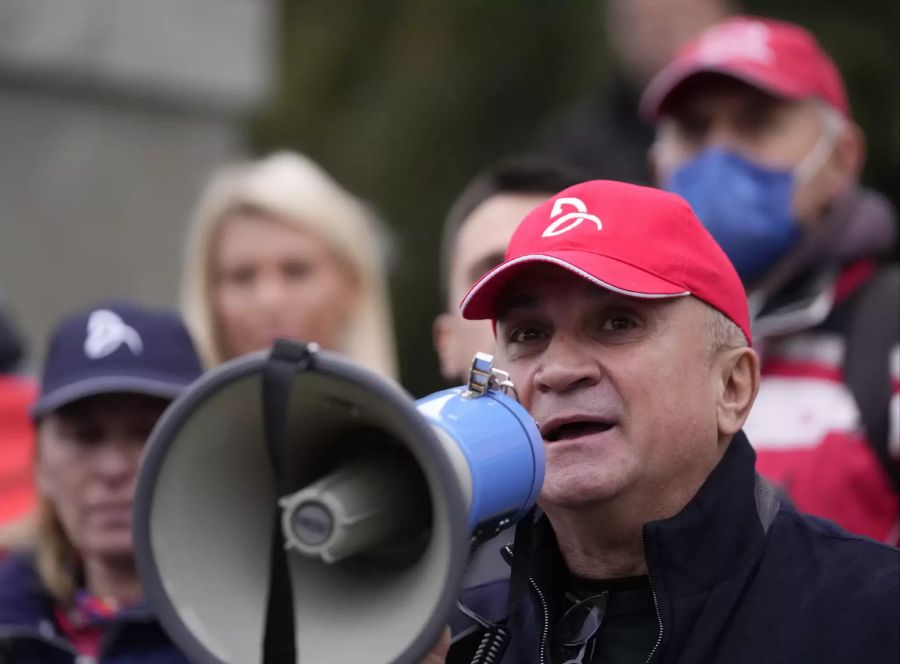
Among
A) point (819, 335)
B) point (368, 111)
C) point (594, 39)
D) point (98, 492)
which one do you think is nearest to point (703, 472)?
point (819, 335)

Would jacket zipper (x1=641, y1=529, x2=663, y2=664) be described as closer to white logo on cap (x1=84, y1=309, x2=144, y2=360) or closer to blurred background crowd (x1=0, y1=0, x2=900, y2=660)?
blurred background crowd (x1=0, y1=0, x2=900, y2=660)

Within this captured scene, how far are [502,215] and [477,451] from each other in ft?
4.99

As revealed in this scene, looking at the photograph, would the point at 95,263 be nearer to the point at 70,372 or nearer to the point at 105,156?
the point at 105,156

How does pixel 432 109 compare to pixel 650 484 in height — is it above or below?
above

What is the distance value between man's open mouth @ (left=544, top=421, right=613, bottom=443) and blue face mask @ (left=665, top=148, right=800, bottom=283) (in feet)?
4.26

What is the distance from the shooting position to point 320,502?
7.68 ft

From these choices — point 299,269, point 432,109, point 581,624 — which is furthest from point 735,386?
point 432,109

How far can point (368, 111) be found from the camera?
10.2 metres

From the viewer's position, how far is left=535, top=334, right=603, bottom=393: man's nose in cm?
255

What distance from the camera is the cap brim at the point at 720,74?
13.0 ft

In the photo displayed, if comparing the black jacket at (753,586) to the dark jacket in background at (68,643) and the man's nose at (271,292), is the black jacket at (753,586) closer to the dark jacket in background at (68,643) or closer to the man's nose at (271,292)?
the dark jacket in background at (68,643)

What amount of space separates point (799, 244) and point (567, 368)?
1459 millimetres

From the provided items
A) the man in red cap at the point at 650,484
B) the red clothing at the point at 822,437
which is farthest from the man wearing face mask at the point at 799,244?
the man in red cap at the point at 650,484

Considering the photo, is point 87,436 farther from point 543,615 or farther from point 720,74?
point 720,74
